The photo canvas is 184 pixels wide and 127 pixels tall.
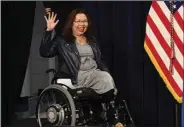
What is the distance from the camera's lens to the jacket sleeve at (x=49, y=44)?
2.86 metres

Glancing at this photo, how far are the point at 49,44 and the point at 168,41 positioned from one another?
94 cm

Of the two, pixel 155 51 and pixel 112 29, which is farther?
pixel 112 29

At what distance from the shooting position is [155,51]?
303 cm

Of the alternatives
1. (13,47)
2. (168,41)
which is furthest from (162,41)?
(13,47)

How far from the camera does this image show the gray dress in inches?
111

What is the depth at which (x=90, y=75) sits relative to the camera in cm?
290

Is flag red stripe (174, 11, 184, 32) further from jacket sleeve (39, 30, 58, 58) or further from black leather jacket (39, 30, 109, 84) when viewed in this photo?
jacket sleeve (39, 30, 58, 58)

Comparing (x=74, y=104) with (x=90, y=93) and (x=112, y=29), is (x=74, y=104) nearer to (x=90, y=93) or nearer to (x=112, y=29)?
(x=90, y=93)

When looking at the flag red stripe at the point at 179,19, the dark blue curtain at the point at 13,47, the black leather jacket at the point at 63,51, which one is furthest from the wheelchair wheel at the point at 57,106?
the flag red stripe at the point at 179,19

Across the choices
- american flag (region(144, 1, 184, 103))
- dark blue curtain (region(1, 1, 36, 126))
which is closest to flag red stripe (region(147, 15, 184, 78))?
american flag (region(144, 1, 184, 103))

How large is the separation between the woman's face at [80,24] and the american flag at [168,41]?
20.9 inches

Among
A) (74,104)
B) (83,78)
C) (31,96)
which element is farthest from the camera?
(31,96)

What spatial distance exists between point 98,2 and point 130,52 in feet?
1.78

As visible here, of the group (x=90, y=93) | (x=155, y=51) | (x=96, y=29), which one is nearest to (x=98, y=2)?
(x=96, y=29)
